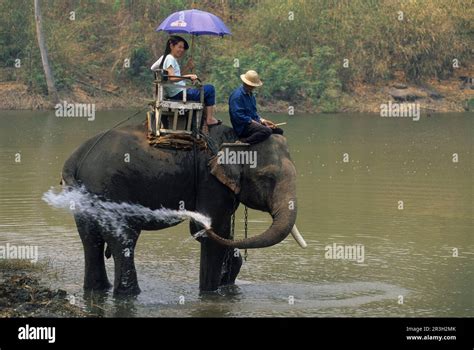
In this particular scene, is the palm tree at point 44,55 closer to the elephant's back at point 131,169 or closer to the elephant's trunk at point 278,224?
the elephant's back at point 131,169

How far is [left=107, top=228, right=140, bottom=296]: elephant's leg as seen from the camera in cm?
1288

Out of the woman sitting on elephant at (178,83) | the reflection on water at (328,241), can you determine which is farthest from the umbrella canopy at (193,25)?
the reflection on water at (328,241)

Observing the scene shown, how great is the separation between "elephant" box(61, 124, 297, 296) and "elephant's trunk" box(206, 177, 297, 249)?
0.02 metres

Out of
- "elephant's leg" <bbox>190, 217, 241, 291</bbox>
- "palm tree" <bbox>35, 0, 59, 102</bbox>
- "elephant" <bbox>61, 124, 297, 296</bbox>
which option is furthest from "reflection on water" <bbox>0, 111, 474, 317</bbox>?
"palm tree" <bbox>35, 0, 59, 102</bbox>

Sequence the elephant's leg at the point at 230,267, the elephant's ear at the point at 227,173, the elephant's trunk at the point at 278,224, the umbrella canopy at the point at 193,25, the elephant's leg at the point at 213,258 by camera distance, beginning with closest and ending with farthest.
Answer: the elephant's trunk at the point at 278,224, the elephant's ear at the point at 227,173, the elephant's leg at the point at 213,258, the umbrella canopy at the point at 193,25, the elephant's leg at the point at 230,267

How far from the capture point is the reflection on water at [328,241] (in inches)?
507

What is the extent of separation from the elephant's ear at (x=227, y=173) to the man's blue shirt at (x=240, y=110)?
409 mm

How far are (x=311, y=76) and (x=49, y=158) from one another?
18737 mm

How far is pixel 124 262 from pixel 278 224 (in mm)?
1769

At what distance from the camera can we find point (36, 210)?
18.7 m

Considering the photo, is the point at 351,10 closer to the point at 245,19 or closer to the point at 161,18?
the point at 245,19

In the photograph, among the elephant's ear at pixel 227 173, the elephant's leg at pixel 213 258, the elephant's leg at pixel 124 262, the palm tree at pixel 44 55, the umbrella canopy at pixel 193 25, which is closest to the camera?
the elephant's ear at pixel 227 173

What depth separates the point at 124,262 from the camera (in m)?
12.9
